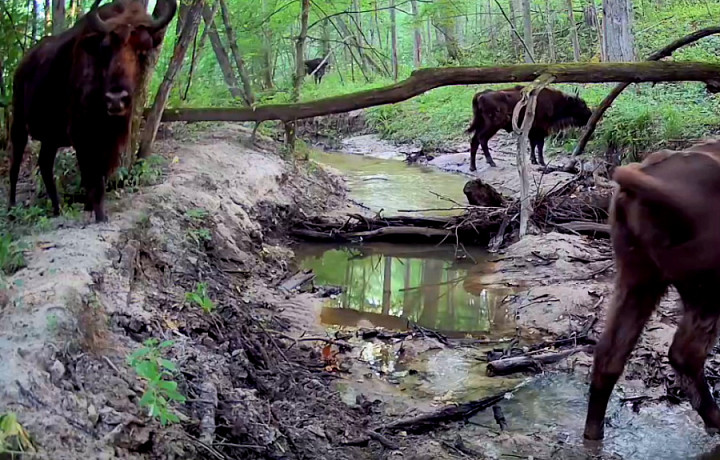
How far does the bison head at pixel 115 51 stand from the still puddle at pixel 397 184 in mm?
5631

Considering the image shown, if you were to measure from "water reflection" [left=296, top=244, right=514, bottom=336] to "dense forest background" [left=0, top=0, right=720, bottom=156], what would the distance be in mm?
2820

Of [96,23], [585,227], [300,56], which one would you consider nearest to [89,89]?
[96,23]

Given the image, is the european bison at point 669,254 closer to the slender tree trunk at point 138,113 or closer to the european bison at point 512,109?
the slender tree trunk at point 138,113

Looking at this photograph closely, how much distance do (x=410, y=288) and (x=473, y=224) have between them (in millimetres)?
1596

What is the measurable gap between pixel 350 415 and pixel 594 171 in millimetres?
6931

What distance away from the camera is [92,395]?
10.5 feet

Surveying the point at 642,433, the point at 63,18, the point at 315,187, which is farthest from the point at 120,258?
the point at 315,187

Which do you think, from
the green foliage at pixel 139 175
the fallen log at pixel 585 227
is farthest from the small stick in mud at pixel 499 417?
the fallen log at pixel 585 227

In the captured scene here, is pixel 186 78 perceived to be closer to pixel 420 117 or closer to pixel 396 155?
pixel 396 155

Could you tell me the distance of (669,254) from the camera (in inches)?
140

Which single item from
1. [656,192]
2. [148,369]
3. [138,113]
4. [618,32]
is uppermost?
[618,32]

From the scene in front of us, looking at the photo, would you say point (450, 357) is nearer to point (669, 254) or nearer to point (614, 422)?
point (614, 422)

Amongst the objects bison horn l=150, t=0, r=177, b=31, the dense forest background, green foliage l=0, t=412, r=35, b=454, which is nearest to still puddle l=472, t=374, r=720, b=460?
green foliage l=0, t=412, r=35, b=454

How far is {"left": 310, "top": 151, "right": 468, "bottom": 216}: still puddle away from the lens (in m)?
11.9
